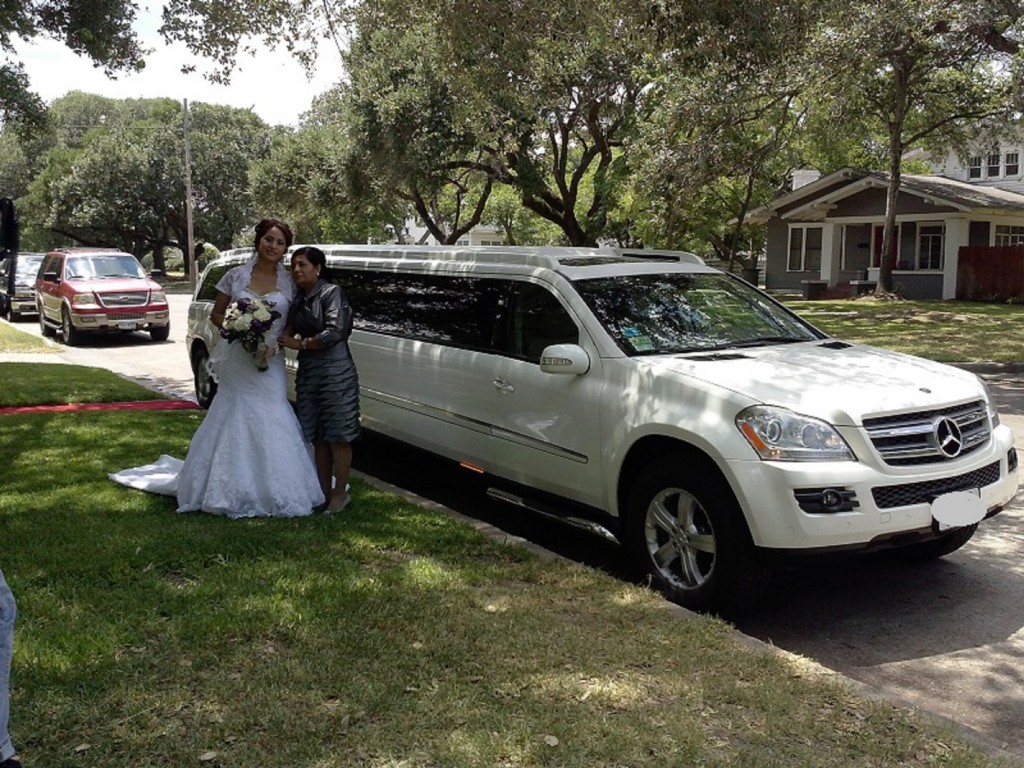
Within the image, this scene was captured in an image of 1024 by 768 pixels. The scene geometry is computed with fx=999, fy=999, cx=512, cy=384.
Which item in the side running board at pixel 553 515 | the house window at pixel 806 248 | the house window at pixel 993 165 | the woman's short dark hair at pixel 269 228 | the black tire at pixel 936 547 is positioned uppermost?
the house window at pixel 993 165

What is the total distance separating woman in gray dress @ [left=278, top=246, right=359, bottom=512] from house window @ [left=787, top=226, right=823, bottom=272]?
110 feet

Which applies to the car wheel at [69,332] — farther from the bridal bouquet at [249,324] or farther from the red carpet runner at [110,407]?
the bridal bouquet at [249,324]

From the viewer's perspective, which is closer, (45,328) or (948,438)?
(948,438)

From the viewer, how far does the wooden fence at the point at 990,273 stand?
29578mm

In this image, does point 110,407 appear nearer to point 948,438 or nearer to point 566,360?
point 566,360

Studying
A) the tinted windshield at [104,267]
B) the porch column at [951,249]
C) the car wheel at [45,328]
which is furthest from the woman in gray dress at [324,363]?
the porch column at [951,249]

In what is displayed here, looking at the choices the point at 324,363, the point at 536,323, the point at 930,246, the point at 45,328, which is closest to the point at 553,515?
the point at 536,323

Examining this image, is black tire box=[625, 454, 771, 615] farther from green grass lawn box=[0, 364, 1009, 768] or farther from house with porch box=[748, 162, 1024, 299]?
house with porch box=[748, 162, 1024, 299]

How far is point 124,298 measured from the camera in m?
19.7

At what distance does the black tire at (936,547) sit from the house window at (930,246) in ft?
95.4

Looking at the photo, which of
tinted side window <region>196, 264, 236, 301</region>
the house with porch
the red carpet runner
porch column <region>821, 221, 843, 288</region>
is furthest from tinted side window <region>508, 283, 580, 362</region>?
porch column <region>821, 221, 843, 288</region>

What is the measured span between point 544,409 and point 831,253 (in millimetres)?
31741

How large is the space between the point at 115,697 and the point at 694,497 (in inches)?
107

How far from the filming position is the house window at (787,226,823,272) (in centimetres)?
3753
